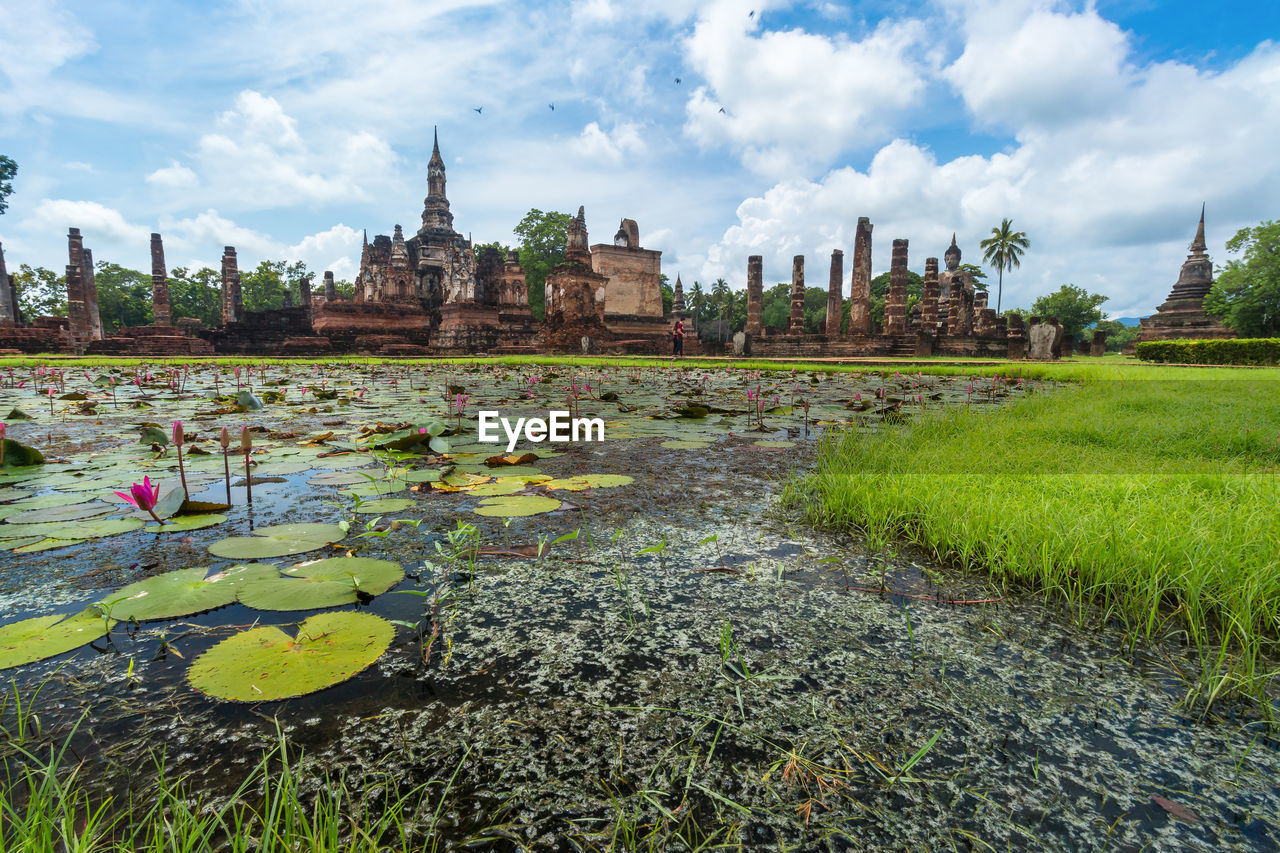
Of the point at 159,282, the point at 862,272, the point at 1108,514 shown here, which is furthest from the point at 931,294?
the point at 159,282

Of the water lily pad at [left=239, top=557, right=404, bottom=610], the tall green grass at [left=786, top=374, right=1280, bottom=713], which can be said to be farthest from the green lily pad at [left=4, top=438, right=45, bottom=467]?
the tall green grass at [left=786, top=374, right=1280, bottom=713]

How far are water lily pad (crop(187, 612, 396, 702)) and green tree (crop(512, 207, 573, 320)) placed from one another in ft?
144

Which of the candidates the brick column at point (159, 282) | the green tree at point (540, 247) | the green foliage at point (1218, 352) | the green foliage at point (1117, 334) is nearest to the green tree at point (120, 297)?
the brick column at point (159, 282)

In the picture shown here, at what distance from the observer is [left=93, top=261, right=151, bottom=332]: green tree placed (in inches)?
1869

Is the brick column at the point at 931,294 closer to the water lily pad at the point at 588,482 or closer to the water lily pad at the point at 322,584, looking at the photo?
the water lily pad at the point at 588,482

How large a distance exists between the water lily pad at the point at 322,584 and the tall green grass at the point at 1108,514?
1.29 meters

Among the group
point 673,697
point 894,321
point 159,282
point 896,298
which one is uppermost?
point 159,282

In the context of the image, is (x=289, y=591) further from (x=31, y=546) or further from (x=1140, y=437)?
(x=1140, y=437)

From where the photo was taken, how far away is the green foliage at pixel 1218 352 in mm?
17438

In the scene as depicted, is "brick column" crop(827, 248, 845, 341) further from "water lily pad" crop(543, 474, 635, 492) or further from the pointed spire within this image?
"water lily pad" crop(543, 474, 635, 492)

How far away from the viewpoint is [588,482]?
2297 millimetres

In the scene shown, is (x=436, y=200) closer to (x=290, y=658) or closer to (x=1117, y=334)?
(x=290, y=658)

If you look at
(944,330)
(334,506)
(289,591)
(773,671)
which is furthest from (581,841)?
(944,330)

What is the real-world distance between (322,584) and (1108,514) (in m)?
2.03
